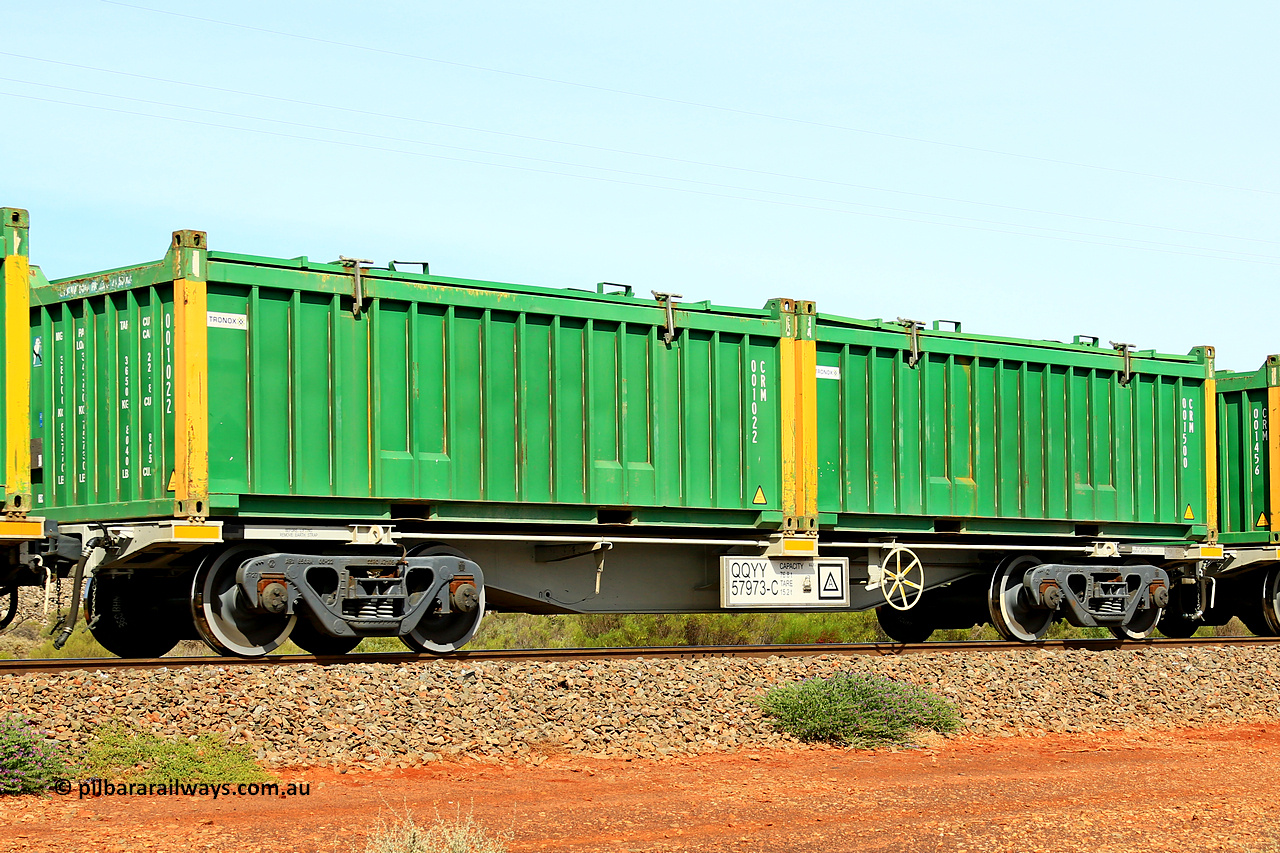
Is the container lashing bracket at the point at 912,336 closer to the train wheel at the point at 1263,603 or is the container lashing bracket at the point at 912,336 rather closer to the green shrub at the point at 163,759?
the train wheel at the point at 1263,603

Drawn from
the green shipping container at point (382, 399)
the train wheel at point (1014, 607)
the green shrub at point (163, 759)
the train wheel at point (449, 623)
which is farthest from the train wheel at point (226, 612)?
the train wheel at point (1014, 607)

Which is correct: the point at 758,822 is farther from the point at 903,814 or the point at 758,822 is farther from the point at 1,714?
the point at 1,714

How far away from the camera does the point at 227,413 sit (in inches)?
500

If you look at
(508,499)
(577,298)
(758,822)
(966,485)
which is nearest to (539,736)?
(758,822)

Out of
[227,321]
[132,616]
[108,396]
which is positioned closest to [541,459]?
[227,321]

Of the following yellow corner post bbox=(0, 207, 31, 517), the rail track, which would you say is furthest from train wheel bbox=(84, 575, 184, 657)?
yellow corner post bbox=(0, 207, 31, 517)

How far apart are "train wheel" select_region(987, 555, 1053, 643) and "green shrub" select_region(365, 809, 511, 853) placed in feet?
34.7

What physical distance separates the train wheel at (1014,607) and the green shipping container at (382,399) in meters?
3.52

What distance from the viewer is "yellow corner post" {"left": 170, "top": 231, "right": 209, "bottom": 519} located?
40.8ft

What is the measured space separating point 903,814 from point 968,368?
365 inches

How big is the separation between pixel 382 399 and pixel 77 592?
3.14 metres

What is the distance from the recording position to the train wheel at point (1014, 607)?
17.2 m
